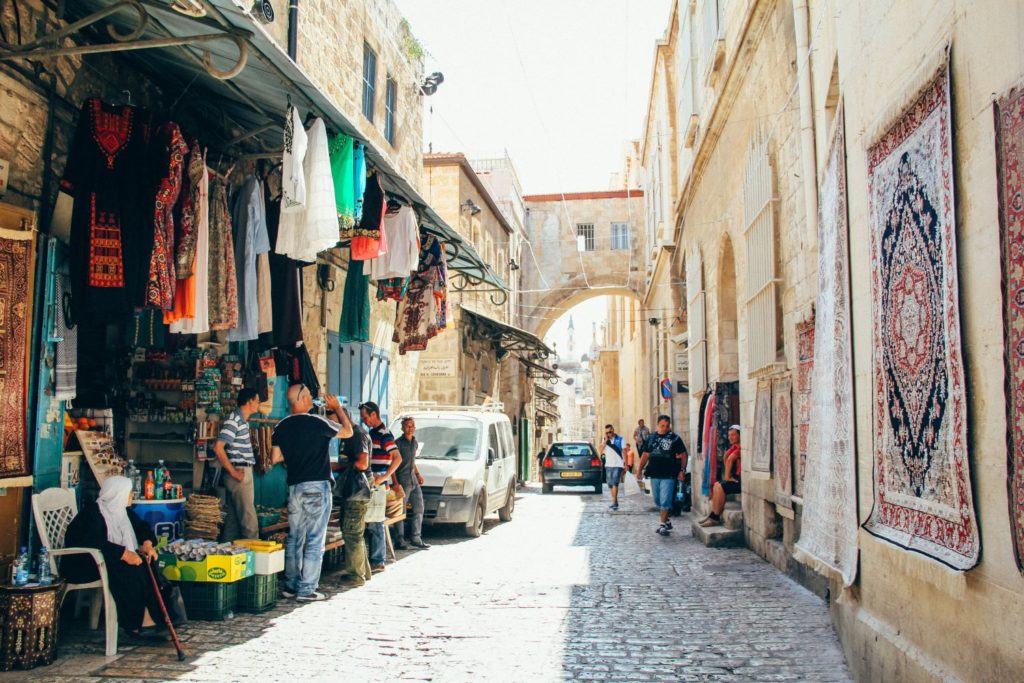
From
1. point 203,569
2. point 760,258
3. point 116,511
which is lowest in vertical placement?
point 203,569

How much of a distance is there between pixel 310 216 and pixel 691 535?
8308 mm

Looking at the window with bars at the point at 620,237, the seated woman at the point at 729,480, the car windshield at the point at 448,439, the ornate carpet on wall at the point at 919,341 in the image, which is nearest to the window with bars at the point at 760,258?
the seated woman at the point at 729,480

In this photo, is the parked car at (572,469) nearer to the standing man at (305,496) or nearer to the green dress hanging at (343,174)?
the standing man at (305,496)

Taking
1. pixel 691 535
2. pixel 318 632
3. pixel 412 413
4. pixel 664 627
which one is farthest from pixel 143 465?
pixel 691 535

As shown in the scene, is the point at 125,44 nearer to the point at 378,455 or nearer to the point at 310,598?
the point at 310,598

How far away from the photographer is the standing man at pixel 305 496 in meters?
7.40

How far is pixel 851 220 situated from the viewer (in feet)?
17.2

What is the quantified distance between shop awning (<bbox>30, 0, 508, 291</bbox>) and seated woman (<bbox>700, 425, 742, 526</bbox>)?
5.96 meters

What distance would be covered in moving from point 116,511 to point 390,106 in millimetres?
10791

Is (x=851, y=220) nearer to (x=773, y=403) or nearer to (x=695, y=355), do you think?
(x=773, y=403)


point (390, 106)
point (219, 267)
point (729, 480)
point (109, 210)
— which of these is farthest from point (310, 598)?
point (390, 106)

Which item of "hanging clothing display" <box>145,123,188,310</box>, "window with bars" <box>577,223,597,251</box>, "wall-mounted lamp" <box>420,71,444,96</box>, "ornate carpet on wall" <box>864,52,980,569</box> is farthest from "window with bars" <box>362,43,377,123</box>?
"window with bars" <box>577,223,597,251</box>

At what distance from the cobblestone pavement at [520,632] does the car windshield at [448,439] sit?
265cm

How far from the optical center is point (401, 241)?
10.1 m
